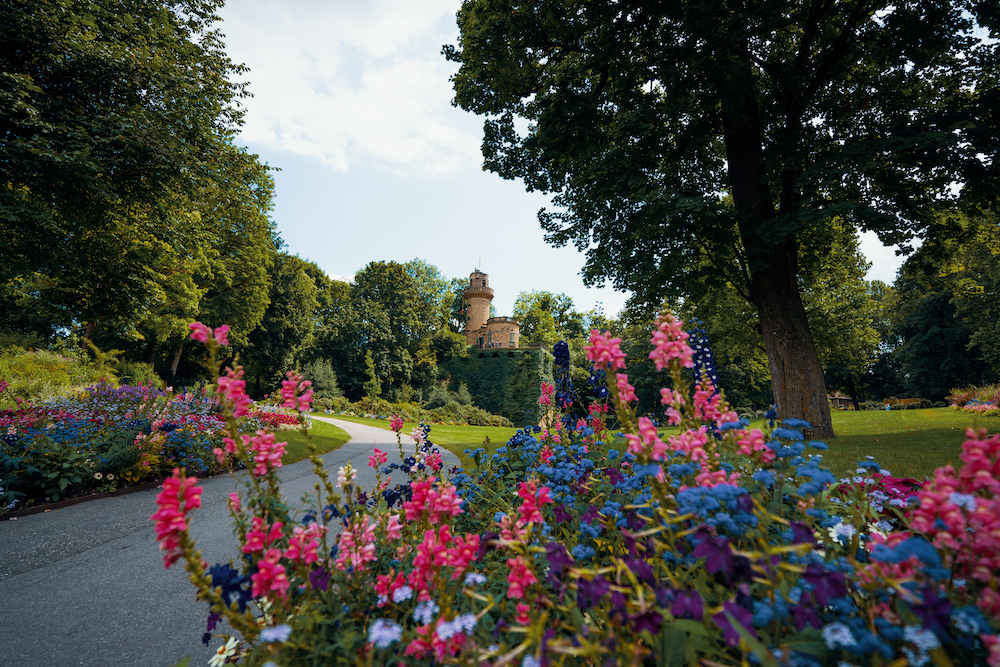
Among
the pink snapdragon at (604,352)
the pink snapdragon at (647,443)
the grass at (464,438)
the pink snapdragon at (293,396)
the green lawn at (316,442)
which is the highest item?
the pink snapdragon at (604,352)

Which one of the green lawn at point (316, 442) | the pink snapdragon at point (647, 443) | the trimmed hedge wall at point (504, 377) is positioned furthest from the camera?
the trimmed hedge wall at point (504, 377)

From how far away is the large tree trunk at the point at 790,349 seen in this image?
28.5 ft

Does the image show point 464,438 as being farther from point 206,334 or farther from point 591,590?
point 591,590

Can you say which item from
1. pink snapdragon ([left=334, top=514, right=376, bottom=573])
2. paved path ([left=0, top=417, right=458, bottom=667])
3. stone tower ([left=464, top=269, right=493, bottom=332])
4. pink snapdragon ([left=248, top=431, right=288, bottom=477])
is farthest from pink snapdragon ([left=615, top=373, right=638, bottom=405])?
stone tower ([left=464, top=269, right=493, bottom=332])

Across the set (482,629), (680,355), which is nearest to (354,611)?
(482,629)

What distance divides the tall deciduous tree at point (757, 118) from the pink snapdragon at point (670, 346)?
260 inches

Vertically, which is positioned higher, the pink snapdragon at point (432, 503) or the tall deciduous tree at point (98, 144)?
the tall deciduous tree at point (98, 144)

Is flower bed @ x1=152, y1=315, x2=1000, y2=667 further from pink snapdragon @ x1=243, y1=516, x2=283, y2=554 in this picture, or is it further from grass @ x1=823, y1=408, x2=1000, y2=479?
grass @ x1=823, y1=408, x2=1000, y2=479

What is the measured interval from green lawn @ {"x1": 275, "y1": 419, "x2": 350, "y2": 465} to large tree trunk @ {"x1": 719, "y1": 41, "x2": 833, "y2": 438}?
994cm

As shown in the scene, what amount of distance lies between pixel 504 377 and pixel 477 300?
14.2 meters

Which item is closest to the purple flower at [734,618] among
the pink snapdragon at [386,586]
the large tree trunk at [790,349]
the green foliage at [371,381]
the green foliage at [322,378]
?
the pink snapdragon at [386,586]

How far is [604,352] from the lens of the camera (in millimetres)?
2266

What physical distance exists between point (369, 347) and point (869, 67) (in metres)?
29.4

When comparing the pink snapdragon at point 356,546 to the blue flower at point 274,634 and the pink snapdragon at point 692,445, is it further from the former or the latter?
the pink snapdragon at point 692,445
